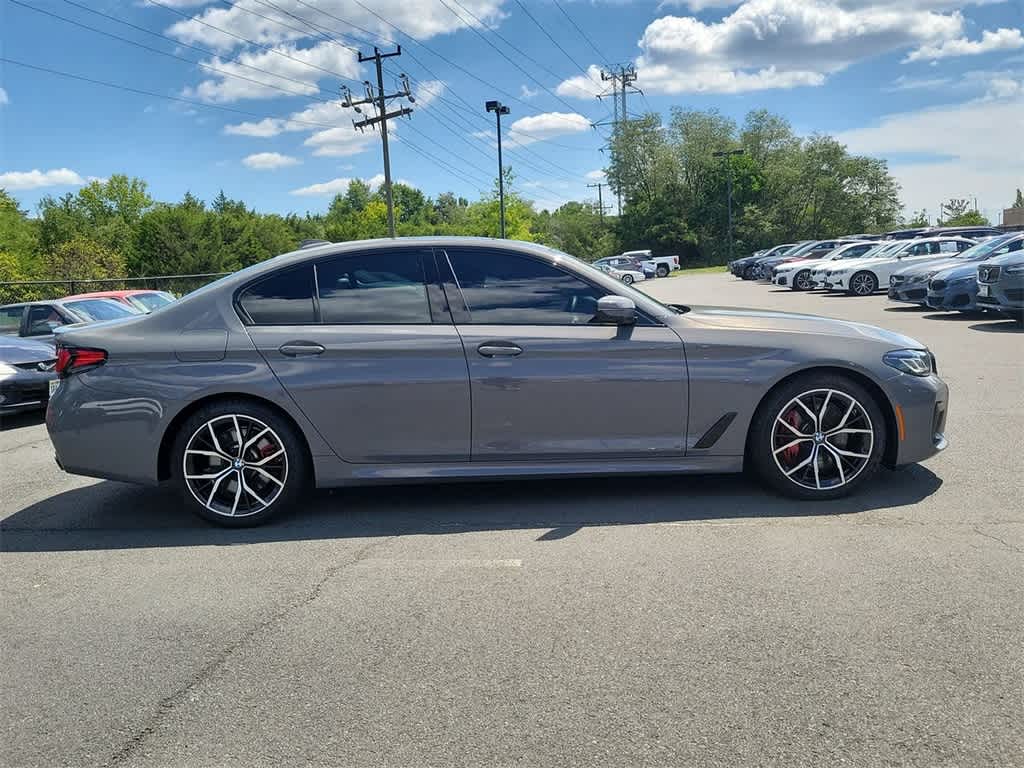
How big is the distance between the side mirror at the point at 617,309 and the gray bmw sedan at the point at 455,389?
1cm

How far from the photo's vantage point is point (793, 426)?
482 centimetres

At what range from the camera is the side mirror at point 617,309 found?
4656mm

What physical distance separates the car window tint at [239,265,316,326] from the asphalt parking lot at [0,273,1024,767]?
1.17 meters

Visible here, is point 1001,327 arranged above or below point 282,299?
below

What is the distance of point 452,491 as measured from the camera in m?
5.36

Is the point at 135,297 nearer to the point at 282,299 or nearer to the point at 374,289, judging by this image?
the point at 282,299

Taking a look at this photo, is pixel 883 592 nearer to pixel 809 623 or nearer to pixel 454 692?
pixel 809 623

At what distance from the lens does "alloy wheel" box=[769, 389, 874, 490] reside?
4.80 m

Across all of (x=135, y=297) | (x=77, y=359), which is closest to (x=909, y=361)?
→ (x=77, y=359)

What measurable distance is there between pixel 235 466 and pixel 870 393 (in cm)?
365

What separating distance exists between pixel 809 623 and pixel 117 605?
2.94m

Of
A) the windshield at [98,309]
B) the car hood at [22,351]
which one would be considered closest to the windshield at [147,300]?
the windshield at [98,309]

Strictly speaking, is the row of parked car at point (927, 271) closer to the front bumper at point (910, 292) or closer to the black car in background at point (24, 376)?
the front bumper at point (910, 292)

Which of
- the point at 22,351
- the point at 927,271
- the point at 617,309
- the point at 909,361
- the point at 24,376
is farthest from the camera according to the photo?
the point at 927,271
